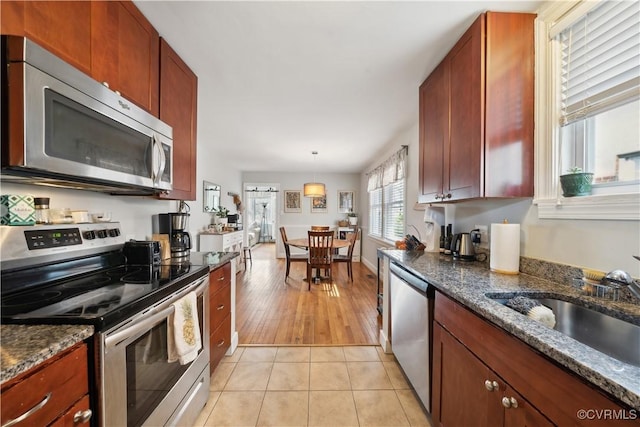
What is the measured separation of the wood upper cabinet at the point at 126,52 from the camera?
116cm

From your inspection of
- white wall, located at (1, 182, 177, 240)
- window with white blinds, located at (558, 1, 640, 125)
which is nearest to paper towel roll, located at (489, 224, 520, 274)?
window with white blinds, located at (558, 1, 640, 125)

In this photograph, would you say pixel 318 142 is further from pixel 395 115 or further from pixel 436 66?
pixel 436 66

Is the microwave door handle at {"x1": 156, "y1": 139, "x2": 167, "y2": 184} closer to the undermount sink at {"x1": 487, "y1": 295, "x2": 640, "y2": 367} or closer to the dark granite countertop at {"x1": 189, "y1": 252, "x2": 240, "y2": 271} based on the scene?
the dark granite countertop at {"x1": 189, "y1": 252, "x2": 240, "y2": 271}

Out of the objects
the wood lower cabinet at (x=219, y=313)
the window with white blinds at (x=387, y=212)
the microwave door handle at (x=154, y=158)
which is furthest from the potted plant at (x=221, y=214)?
the microwave door handle at (x=154, y=158)

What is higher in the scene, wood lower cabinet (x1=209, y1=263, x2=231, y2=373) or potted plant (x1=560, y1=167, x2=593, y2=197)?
potted plant (x1=560, y1=167, x2=593, y2=197)

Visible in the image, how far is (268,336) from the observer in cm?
249

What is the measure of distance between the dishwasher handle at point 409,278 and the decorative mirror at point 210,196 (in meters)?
3.50

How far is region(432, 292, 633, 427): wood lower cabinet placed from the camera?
630 millimetres

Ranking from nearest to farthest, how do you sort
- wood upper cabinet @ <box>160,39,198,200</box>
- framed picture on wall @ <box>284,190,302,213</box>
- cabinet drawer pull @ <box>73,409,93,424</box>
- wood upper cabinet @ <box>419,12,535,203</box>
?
cabinet drawer pull @ <box>73,409,93,424</box>
wood upper cabinet @ <box>419,12,535,203</box>
wood upper cabinet @ <box>160,39,198,200</box>
framed picture on wall @ <box>284,190,302,213</box>

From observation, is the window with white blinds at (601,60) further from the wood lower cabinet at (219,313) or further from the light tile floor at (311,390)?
the wood lower cabinet at (219,313)

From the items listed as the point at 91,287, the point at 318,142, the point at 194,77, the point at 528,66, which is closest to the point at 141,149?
the point at 91,287

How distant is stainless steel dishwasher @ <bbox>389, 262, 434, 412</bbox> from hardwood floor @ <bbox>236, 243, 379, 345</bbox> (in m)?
0.67

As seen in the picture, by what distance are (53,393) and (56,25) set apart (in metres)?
1.30

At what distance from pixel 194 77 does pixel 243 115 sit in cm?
88
